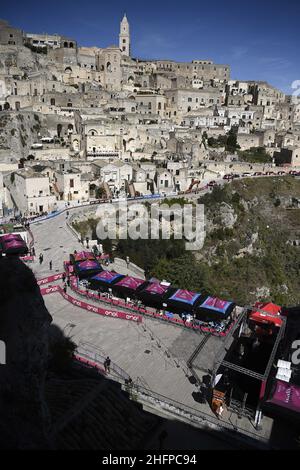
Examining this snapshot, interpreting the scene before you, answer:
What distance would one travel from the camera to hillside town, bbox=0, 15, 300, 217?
4031cm

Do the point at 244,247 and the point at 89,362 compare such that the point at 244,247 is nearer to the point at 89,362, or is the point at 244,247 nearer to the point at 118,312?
the point at 118,312

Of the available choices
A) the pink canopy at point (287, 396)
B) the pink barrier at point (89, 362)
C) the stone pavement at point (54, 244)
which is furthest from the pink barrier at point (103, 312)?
the pink canopy at point (287, 396)

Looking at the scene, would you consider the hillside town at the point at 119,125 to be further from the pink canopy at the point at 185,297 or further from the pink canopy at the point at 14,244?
the pink canopy at the point at 185,297

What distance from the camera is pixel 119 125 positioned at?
51.2 m

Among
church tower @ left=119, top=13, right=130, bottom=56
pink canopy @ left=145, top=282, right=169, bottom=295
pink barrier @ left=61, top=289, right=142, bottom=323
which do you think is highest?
church tower @ left=119, top=13, right=130, bottom=56

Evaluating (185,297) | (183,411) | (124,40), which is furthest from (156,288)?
(124,40)

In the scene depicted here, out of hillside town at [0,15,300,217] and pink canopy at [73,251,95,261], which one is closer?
pink canopy at [73,251,95,261]

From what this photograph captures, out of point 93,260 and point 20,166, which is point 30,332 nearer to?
point 93,260

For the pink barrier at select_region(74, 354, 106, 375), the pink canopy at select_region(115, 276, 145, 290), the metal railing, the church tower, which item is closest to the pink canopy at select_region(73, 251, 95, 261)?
the pink canopy at select_region(115, 276, 145, 290)

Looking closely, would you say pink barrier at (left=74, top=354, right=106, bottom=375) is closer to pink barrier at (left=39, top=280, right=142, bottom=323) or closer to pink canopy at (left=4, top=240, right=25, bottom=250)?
pink barrier at (left=39, top=280, right=142, bottom=323)

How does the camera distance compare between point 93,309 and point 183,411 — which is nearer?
point 183,411

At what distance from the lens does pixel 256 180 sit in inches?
1922
